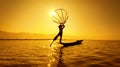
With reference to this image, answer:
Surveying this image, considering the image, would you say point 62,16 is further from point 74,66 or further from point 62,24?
point 74,66

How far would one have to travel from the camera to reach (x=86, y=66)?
2127 cm

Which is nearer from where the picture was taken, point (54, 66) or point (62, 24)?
point (54, 66)

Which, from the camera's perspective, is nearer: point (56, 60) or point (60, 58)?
point (56, 60)

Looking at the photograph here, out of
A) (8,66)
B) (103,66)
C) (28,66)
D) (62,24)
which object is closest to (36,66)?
(28,66)

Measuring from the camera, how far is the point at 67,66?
21.2 meters

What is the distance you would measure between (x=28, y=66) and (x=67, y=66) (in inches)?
167

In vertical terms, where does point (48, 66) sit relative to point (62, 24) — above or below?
below

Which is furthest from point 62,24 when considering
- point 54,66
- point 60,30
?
point 54,66

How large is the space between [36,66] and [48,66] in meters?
1.31

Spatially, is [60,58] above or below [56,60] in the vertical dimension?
below

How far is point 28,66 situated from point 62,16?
29.2 meters

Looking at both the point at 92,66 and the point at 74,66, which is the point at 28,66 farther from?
the point at 92,66

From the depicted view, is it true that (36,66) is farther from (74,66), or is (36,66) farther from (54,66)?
(74,66)

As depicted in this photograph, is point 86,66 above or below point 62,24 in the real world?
below
